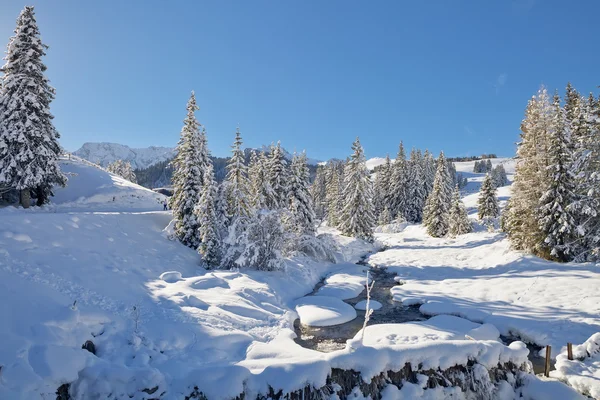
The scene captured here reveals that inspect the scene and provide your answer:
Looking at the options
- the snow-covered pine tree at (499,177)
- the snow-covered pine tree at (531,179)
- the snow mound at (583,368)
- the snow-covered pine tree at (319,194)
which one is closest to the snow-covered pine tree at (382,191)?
the snow-covered pine tree at (319,194)

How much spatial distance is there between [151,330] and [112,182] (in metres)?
31.6

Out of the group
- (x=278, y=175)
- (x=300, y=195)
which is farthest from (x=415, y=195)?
(x=278, y=175)

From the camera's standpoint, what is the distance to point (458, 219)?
40.5 meters

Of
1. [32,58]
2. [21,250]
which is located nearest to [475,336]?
[21,250]

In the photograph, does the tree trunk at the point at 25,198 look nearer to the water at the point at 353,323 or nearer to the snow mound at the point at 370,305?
the water at the point at 353,323

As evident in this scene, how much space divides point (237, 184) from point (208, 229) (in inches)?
141

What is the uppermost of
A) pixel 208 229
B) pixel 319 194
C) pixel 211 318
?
pixel 319 194

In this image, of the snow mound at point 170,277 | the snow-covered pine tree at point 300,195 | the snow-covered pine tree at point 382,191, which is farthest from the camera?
the snow-covered pine tree at point 382,191

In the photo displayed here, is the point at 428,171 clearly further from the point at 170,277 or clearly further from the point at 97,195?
the point at 170,277

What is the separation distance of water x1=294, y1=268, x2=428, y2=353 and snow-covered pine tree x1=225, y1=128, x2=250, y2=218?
7134 mm

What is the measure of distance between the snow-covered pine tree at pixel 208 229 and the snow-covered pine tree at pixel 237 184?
1.62 meters

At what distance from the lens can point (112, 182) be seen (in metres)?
35.6

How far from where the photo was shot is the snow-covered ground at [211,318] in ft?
22.1

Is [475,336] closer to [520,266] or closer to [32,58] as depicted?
[520,266]
